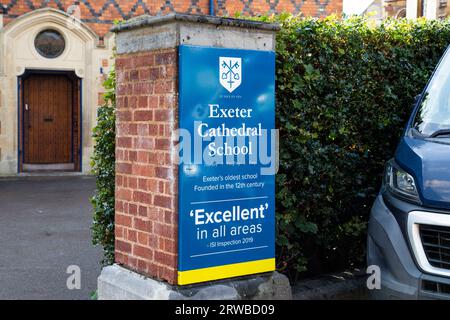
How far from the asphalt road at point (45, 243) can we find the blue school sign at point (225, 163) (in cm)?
207

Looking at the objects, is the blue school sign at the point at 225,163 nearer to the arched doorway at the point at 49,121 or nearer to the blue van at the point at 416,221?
the blue van at the point at 416,221

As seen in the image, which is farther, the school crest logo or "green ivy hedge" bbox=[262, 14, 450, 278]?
"green ivy hedge" bbox=[262, 14, 450, 278]

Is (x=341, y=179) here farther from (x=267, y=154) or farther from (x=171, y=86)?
(x=171, y=86)

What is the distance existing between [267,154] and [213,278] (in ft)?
3.15

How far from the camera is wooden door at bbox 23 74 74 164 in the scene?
1805cm

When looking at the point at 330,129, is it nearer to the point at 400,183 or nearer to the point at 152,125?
the point at 400,183

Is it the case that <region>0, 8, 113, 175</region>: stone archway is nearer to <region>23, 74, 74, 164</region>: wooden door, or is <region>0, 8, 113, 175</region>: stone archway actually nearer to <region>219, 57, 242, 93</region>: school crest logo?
<region>23, 74, 74, 164</region>: wooden door

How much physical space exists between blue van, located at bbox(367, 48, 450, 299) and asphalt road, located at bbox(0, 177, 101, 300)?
9.09ft

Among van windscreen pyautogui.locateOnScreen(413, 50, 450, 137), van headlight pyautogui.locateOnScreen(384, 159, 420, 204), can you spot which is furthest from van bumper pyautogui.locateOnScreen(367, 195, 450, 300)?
van windscreen pyautogui.locateOnScreen(413, 50, 450, 137)

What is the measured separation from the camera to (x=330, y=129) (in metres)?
5.46

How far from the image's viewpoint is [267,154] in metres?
4.70

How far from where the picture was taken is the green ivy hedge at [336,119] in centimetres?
517

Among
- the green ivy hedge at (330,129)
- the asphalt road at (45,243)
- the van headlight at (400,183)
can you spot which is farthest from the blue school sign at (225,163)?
the asphalt road at (45,243)

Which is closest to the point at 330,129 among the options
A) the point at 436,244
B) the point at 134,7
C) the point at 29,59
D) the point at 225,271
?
the point at 436,244
